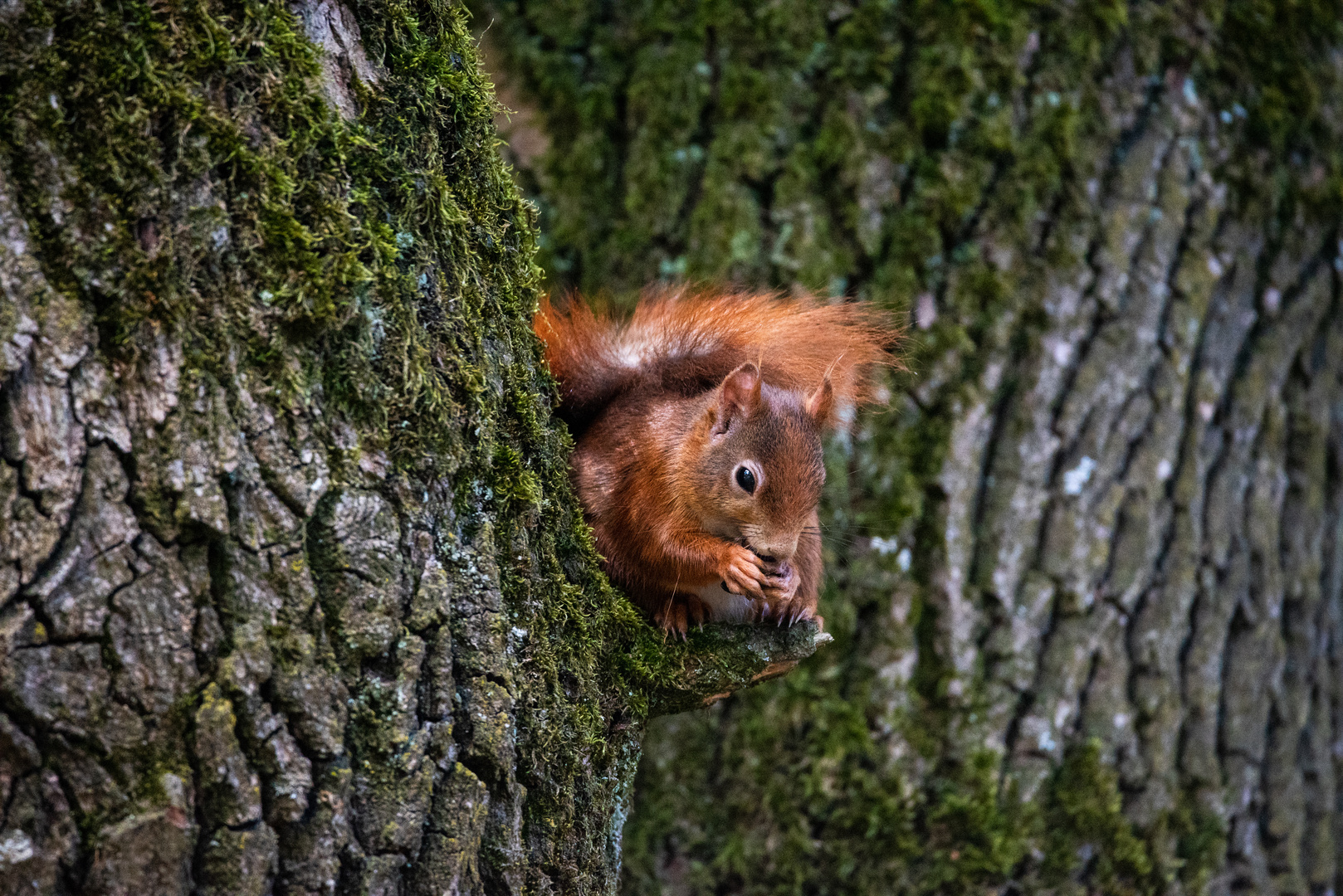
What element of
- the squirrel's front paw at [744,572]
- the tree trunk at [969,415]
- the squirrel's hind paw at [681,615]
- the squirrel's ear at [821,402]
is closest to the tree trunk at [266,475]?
the squirrel's hind paw at [681,615]

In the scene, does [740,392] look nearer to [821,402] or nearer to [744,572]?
[821,402]

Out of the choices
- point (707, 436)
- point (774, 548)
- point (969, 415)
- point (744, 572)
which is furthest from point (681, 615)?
point (969, 415)

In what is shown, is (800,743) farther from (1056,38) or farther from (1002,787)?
(1056,38)

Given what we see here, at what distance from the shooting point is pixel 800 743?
2787 millimetres

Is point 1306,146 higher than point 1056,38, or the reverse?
point 1056,38

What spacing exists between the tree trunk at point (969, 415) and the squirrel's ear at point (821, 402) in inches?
22.9

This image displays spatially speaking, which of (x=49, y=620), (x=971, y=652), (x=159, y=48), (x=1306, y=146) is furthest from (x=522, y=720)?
(x=1306, y=146)

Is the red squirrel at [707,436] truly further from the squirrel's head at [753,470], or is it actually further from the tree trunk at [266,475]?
the tree trunk at [266,475]

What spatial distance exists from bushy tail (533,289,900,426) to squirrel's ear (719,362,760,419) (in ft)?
0.44

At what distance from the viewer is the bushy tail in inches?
84.4

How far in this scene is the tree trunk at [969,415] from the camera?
2.79 m

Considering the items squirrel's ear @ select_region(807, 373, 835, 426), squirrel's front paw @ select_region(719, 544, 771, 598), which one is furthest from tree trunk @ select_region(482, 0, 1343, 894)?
squirrel's front paw @ select_region(719, 544, 771, 598)

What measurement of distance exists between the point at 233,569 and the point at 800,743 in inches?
73.6

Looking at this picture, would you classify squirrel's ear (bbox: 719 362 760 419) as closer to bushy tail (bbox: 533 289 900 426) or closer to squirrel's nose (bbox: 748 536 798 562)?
bushy tail (bbox: 533 289 900 426)
